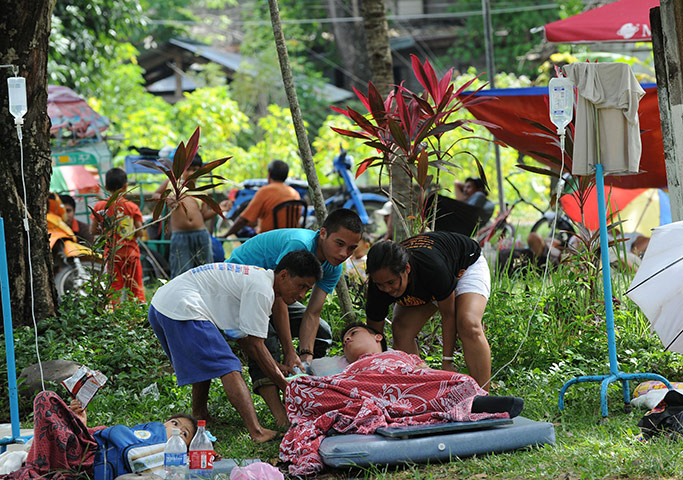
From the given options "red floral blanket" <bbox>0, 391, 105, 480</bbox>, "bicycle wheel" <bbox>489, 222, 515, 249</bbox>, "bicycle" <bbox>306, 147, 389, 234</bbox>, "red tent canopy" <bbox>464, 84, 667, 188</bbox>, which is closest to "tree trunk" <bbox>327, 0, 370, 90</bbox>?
"bicycle" <bbox>306, 147, 389, 234</bbox>

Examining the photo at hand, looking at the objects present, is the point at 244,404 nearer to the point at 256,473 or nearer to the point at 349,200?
the point at 256,473

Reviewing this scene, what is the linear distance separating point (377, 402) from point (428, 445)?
1.31ft

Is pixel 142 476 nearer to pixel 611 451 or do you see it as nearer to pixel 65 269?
pixel 611 451

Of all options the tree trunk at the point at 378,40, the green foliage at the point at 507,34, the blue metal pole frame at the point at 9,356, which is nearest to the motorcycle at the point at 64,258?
the tree trunk at the point at 378,40

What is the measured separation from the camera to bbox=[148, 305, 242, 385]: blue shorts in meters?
4.52

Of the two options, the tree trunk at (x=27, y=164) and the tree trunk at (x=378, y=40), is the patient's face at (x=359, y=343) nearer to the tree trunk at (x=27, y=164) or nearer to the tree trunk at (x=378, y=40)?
the tree trunk at (x=27, y=164)

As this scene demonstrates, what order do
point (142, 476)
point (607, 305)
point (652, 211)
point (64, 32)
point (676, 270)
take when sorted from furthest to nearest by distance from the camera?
point (64, 32) → point (652, 211) → point (607, 305) → point (676, 270) → point (142, 476)

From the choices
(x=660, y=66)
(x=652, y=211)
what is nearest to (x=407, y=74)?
(x=652, y=211)

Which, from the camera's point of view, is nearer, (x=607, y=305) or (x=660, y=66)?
(x=607, y=305)

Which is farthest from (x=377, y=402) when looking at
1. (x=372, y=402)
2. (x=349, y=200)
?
(x=349, y=200)

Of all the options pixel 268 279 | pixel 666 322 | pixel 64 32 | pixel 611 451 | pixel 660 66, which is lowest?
pixel 611 451

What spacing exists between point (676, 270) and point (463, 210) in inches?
122

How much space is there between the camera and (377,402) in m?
4.25

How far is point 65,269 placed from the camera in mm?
8266
